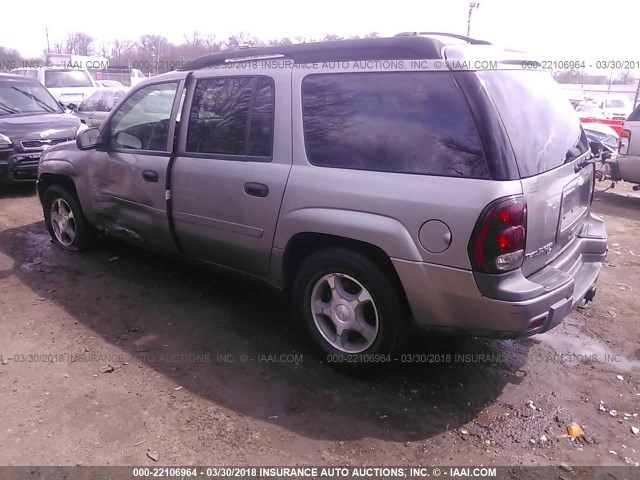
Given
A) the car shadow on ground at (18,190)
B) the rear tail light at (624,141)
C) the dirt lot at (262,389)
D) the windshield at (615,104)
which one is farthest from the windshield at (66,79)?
the windshield at (615,104)

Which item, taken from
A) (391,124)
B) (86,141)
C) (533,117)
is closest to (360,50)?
(391,124)

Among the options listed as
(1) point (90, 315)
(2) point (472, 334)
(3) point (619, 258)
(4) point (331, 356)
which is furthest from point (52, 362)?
(3) point (619, 258)

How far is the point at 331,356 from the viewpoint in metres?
3.31

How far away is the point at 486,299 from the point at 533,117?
1.11 metres

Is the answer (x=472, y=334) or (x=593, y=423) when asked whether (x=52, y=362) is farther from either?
(x=593, y=423)

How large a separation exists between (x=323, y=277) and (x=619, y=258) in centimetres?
395

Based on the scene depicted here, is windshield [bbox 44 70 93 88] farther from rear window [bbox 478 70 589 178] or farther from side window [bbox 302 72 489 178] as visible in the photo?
rear window [bbox 478 70 589 178]

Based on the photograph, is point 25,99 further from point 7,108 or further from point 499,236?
point 499,236

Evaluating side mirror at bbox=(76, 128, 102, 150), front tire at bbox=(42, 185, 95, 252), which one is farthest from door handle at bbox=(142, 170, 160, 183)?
front tire at bbox=(42, 185, 95, 252)

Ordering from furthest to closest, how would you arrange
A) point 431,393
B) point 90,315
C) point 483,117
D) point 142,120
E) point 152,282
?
point 152,282, point 142,120, point 90,315, point 431,393, point 483,117

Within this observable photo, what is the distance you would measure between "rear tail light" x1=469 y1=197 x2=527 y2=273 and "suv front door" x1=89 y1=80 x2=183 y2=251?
2.54 metres

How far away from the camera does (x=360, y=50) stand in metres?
3.04

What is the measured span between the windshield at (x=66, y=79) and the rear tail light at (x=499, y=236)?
658 inches

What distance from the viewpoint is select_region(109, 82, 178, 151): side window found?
4137mm
